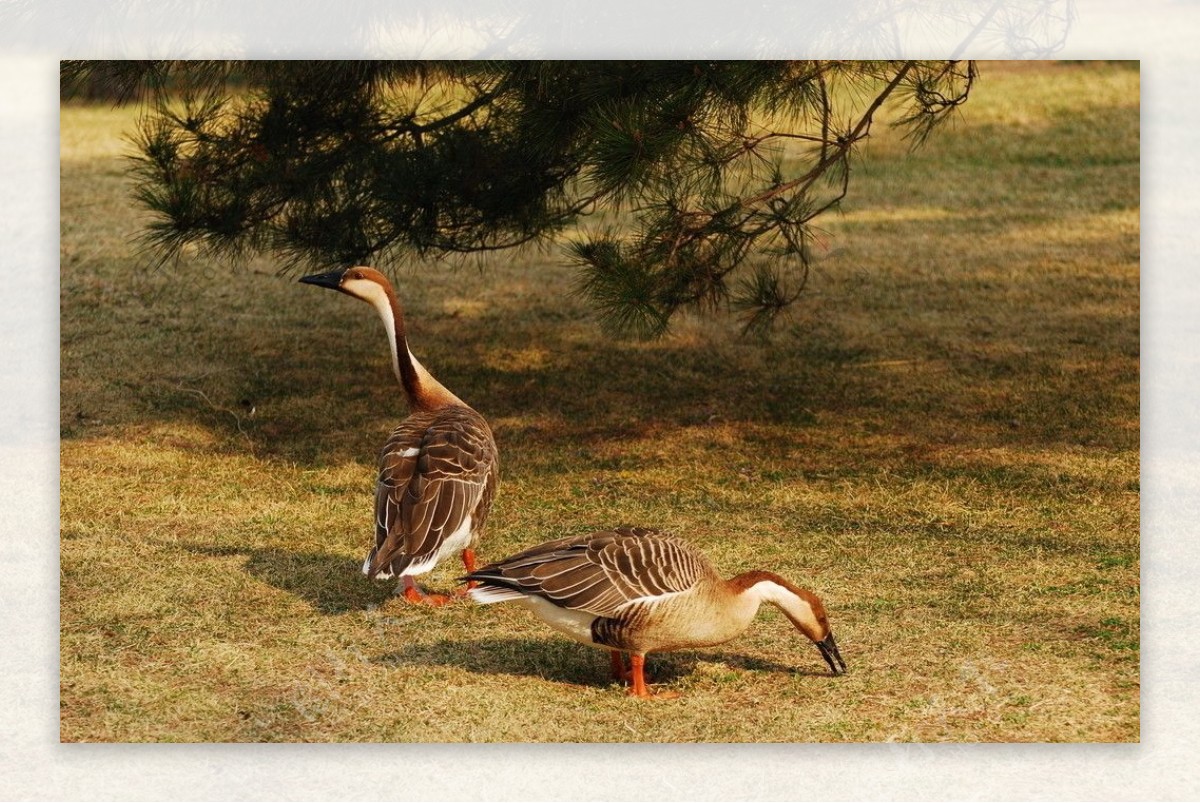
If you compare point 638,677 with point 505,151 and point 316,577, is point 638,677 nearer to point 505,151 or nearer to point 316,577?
point 316,577

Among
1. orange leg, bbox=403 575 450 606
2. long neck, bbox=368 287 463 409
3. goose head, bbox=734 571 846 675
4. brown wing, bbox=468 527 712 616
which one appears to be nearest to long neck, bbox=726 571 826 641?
goose head, bbox=734 571 846 675

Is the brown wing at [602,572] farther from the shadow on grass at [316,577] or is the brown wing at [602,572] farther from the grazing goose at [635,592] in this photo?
the shadow on grass at [316,577]

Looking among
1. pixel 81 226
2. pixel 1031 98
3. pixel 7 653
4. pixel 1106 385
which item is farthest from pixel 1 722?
pixel 1031 98

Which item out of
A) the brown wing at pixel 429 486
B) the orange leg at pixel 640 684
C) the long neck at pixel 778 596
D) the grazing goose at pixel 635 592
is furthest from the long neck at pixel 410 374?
the long neck at pixel 778 596

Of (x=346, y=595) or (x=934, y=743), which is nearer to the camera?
(x=934, y=743)

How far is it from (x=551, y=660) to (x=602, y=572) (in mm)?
660

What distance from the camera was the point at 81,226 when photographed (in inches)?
435

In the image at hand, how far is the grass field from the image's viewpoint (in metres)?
4.45

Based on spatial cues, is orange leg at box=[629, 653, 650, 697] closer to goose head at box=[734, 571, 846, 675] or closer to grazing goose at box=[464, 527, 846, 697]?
grazing goose at box=[464, 527, 846, 697]

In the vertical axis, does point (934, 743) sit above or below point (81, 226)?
below

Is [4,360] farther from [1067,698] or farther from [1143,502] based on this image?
[1143,502]

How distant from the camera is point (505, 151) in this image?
6.77 metres

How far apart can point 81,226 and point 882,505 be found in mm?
7285

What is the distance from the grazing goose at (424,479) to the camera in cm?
482
